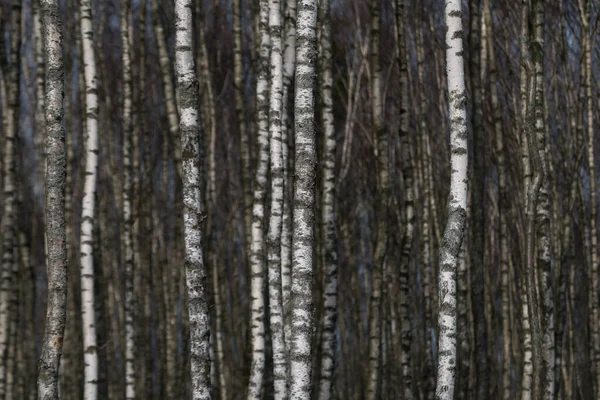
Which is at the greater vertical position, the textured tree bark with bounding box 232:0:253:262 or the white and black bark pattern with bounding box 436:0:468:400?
the textured tree bark with bounding box 232:0:253:262

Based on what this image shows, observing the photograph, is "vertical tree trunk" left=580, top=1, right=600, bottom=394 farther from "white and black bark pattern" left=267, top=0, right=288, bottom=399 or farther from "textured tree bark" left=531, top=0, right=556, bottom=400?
"white and black bark pattern" left=267, top=0, right=288, bottom=399

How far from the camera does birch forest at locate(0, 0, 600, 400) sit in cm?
552

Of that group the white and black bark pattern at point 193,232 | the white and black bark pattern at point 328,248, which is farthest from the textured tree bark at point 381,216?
the white and black bark pattern at point 193,232

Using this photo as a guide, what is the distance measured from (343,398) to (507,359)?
566 cm

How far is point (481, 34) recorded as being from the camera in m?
9.48

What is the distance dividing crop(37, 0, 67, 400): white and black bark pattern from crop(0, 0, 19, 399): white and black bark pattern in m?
3.19

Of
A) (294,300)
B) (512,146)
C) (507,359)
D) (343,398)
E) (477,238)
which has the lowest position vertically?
(343,398)

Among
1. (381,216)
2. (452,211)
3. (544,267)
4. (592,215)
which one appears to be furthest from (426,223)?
(452,211)

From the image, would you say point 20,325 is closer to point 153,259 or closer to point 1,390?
point 153,259

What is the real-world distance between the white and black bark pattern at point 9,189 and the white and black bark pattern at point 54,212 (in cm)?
319

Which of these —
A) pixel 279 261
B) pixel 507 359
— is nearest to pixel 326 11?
pixel 279 261

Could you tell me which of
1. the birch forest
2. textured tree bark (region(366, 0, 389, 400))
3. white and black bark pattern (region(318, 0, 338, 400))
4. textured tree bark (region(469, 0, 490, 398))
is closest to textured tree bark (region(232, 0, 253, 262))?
the birch forest

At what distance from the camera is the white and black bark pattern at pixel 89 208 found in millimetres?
7477

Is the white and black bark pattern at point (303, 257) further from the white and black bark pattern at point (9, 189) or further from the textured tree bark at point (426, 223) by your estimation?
the textured tree bark at point (426, 223)
